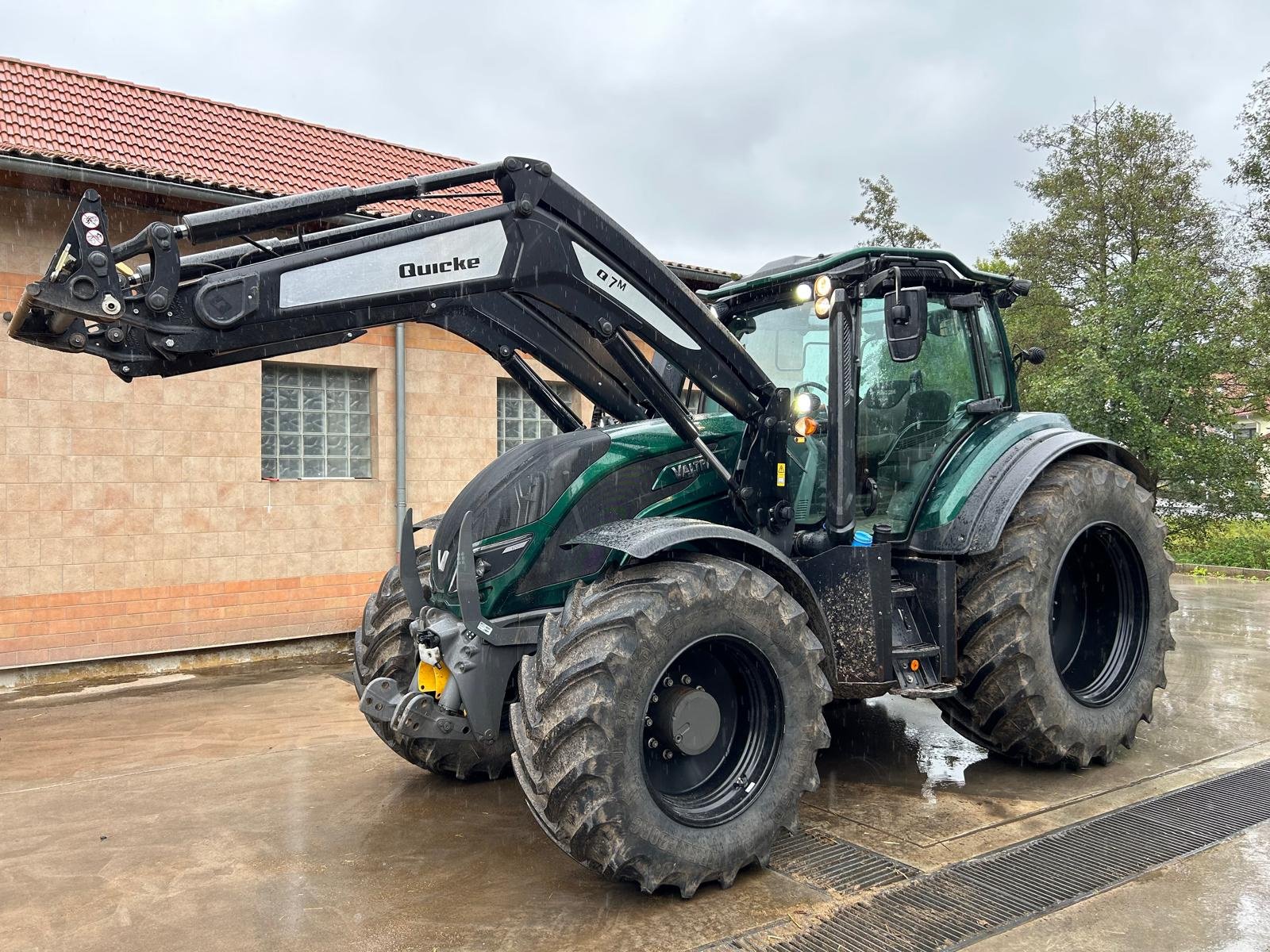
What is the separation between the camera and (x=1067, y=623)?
5.27m

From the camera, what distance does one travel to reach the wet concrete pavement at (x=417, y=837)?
10.3 ft

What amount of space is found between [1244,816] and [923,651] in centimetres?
151

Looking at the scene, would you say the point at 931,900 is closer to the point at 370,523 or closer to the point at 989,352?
the point at 989,352

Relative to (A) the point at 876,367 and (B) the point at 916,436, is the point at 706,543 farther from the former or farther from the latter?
(B) the point at 916,436

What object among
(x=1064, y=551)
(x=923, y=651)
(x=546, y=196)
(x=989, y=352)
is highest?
(x=546, y=196)

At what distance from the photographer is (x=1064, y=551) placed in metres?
4.57

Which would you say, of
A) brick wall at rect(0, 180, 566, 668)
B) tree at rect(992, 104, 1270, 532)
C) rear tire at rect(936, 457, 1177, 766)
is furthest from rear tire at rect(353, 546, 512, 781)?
tree at rect(992, 104, 1270, 532)

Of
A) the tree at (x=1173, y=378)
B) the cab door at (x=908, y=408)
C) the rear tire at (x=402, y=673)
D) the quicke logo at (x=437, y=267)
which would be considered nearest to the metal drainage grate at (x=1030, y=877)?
the cab door at (x=908, y=408)

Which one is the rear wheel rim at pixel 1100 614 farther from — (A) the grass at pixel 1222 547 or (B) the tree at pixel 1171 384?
(A) the grass at pixel 1222 547

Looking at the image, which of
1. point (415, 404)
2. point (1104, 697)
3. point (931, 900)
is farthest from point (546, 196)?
point (415, 404)

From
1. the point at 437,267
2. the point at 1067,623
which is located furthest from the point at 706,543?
the point at 1067,623

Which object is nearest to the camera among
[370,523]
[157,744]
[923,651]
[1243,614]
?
[923,651]

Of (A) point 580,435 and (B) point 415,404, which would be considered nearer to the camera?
(A) point 580,435

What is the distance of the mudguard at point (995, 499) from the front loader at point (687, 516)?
0.6 inches
